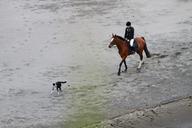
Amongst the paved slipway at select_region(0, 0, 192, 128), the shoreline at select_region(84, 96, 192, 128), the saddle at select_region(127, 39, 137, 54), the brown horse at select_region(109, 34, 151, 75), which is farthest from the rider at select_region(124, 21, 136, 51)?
the shoreline at select_region(84, 96, 192, 128)

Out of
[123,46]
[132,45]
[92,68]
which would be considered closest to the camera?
[123,46]

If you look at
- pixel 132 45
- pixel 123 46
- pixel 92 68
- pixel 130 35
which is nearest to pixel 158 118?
pixel 123 46

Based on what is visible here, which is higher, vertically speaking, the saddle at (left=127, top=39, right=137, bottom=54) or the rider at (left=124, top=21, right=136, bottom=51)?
the rider at (left=124, top=21, right=136, bottom=51)

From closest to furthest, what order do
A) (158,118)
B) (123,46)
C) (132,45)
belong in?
(158,118) → (123,46) → (132,45)

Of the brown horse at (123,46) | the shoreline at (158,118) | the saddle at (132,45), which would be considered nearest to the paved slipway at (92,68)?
the shoreline at (158,118)

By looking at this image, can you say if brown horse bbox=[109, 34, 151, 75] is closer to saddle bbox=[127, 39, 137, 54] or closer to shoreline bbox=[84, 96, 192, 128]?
saddle bbox=[127, 39, 137, 54]

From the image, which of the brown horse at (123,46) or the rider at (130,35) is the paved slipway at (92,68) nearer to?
the brown horse at (123,46)

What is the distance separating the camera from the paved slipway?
52.4ft

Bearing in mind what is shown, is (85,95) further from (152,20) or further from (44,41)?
(152,20)

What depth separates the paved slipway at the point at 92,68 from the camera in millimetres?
15984

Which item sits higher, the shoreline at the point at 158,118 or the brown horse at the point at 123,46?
the brown horse at the point at 123,46

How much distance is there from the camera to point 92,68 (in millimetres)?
20531

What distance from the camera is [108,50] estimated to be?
2288 cm

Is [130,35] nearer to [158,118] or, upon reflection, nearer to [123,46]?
[123,46]
